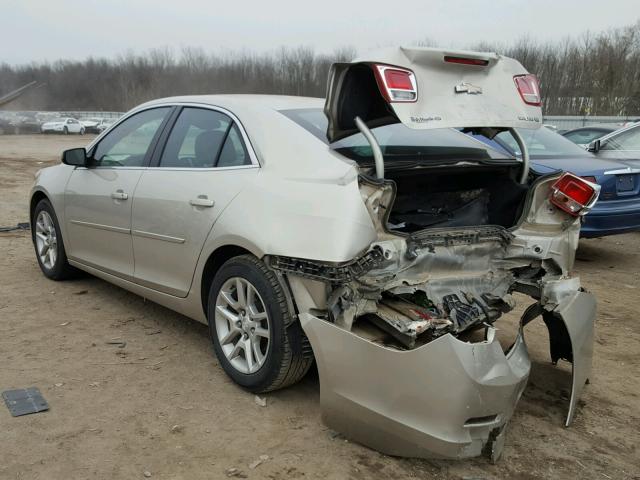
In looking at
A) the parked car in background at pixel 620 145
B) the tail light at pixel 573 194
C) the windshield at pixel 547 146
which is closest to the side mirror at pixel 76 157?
the tail light at pixel 573 194

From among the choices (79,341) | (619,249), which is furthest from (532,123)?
(619,249)

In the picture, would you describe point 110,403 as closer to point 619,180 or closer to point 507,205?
point 507,205

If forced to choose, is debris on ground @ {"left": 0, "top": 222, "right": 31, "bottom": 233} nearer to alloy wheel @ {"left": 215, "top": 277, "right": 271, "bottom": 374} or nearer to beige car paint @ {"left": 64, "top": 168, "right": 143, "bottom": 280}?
beige car paint @ {"left": 64, "top": 168, "right": 143, "bottom": 280}

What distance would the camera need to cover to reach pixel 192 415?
3.16 metres

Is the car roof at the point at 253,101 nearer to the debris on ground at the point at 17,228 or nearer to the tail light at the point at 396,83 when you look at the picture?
the tail light at the point at 396,83

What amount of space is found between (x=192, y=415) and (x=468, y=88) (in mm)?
2277

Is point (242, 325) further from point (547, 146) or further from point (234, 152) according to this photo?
point (547, 146)

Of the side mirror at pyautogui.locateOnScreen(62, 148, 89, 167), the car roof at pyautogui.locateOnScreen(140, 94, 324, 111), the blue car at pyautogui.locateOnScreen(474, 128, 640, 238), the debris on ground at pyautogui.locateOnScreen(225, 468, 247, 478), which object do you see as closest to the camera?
the debris on ground at pyautogui.locateOnScreen(225, 468, 247, 478)

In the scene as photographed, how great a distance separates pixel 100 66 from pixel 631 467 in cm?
8712

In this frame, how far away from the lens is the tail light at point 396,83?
2799 millimetres

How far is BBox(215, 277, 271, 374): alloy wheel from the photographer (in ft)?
10.6

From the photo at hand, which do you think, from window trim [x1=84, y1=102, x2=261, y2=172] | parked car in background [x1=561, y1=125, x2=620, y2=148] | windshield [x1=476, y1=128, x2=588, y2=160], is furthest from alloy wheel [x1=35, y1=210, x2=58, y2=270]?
parked car in background [x1=561, y1=125, x2=620, y2=148]

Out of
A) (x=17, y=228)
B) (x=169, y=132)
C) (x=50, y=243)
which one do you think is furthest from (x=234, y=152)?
(x=17, y=228)

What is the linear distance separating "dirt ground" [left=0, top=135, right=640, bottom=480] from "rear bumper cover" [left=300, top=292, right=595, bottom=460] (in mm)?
187
